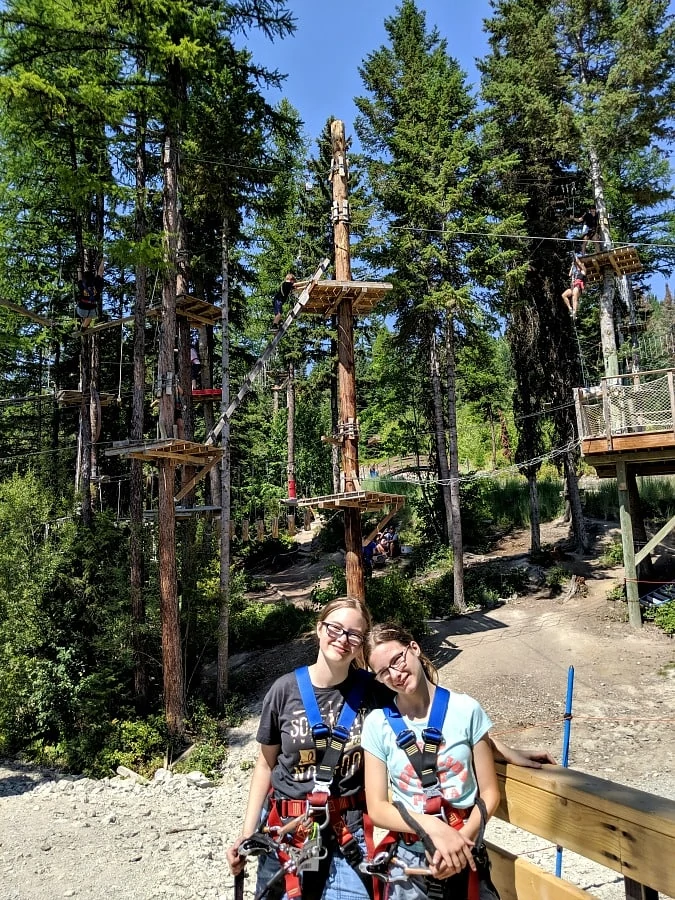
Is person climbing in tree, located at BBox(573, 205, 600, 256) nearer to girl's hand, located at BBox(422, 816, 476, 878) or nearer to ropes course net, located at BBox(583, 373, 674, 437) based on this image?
ropes course net, located at BBox(583, 373, 674, 437)

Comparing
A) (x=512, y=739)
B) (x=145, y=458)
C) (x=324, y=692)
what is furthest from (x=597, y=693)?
(x=324, y=692)

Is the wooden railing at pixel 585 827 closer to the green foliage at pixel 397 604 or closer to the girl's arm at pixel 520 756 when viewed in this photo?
the girl's arm at pixel 520 756

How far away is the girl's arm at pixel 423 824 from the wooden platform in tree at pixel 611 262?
16739 mm

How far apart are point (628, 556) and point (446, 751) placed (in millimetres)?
13708

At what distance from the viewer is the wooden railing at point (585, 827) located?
1515 millimetres

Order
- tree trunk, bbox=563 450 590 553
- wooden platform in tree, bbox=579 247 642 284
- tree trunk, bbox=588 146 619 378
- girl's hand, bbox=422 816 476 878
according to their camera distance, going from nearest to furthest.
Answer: girl's hand, bbox=422 816 476 878
wooden platform in tree, bbox=579 247 642 284
tree trunk, bbox=588 146 619 378
tree trunk, bbox=563 450 590 553

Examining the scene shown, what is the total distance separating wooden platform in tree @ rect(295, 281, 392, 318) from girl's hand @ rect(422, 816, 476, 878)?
10089 mm

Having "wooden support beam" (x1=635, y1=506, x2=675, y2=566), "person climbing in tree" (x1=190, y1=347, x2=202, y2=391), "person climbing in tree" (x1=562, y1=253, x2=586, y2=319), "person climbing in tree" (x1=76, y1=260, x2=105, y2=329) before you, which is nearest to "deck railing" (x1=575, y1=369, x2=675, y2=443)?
"wooden support beam" (x1=635, y1=506, x2=675, y2=566)

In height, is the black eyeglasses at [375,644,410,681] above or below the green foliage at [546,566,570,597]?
above

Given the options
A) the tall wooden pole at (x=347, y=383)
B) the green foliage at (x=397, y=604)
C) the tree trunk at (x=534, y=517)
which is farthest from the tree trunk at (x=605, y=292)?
the tall wooden pole at (x=347, y=383)

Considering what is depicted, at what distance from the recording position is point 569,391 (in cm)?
1958

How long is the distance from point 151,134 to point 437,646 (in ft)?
42.4

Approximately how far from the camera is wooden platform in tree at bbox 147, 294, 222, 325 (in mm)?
13109

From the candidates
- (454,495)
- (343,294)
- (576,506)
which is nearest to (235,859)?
(343,294)
